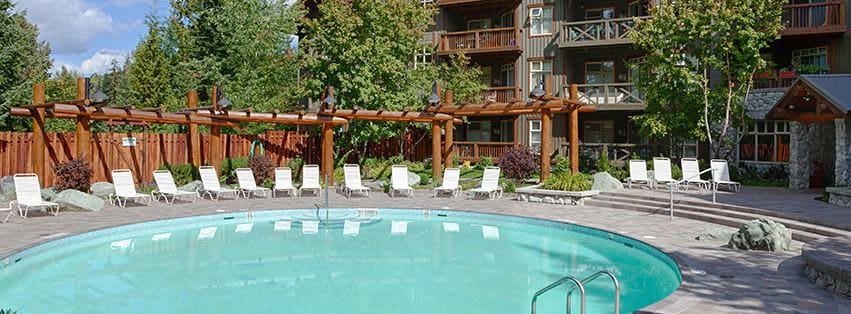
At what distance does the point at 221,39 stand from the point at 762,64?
2333cm

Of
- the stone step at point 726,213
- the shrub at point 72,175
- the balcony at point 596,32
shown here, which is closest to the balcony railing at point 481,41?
the balcony at point 596,32

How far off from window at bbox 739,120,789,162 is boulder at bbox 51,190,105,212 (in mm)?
18949

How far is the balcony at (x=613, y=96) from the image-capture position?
77.2ft

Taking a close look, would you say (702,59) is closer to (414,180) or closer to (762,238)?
(414,180)

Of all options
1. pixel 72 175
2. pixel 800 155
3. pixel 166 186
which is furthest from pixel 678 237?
pixel 72 175

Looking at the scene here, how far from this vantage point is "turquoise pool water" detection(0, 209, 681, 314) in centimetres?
724

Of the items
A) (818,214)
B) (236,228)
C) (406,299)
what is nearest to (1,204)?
(236,228)

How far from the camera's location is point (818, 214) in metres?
11.0

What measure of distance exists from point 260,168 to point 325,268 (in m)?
9.58

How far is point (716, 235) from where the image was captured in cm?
968

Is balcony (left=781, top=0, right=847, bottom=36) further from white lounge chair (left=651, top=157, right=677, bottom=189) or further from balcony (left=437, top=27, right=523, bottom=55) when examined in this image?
balcony (left=437, top=27, right=523, bottom=55)

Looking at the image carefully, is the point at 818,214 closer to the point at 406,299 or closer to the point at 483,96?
the point at 406,299

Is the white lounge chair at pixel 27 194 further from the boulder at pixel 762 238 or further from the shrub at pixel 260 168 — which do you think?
the boulder at pixel 762 238

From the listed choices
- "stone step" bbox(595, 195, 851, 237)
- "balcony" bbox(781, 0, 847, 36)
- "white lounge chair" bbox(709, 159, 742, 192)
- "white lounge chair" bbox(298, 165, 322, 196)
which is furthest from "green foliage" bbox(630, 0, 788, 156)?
"white lounge chair" bbox(298, 165, 322, 196)
